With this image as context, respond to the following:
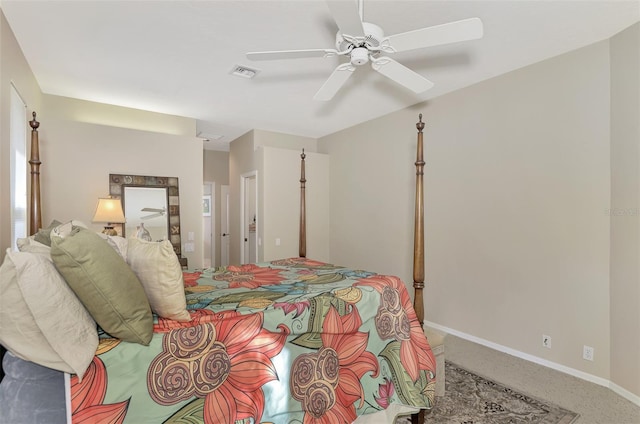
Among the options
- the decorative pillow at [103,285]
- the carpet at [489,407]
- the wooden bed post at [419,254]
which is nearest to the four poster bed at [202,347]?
the decorative pillow at [103,285]

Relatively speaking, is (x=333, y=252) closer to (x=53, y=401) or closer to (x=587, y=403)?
Answer: (x=587, y=403)

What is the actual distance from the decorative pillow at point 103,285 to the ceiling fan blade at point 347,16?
5.09 feet

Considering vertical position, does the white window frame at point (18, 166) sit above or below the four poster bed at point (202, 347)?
above

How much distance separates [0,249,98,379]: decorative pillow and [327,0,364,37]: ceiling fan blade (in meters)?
1.69

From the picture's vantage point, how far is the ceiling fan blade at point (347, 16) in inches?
61.4

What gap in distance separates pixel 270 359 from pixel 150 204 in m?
3.42

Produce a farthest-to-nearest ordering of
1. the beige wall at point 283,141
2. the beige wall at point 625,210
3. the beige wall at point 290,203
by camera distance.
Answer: the beige wall at point 283,141 → the beige wall at point 290,203 → the beige wall at point 625,210

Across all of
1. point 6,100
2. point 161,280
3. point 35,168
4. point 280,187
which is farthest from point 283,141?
point 161,280

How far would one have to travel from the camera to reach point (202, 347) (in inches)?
58.3

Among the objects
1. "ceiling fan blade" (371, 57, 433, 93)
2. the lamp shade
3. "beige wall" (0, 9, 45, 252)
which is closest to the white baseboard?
"ceiling fan blade" (371, 57, 433, 93)

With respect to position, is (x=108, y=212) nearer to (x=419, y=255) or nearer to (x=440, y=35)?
(x=419, y=255)

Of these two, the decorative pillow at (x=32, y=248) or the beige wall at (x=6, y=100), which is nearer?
the decorative pillow at (x=32, y=248)

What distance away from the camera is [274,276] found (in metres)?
2.60

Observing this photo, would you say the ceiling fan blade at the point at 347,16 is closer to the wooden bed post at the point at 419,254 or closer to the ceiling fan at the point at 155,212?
the wooden bed post at the point at 419,254
